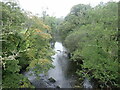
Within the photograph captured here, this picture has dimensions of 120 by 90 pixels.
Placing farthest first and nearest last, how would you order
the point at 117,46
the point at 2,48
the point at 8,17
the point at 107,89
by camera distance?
the point at 107,89
the point at 117,46
the point at 8,17
the point at 2,48

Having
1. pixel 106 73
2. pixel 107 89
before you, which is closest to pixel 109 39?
pixel 106 73

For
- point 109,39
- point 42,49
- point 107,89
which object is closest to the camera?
point 109,39

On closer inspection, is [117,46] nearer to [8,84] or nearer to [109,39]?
[109,39]

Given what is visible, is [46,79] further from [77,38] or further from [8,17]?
[8,17]

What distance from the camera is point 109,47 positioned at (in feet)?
34.8

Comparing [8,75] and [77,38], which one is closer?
[8,75]

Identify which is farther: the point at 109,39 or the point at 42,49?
the point at 42,49

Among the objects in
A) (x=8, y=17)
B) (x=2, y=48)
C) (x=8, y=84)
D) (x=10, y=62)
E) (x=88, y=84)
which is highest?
(x=8, y=17)

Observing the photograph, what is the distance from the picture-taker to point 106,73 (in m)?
10.6

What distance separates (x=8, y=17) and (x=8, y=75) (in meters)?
3.44

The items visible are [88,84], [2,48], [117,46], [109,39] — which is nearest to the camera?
[2,48]

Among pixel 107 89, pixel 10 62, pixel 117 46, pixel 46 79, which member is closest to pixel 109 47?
pixel 117 46

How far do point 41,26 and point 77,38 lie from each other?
607 centimetres

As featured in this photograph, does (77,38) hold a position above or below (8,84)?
above
